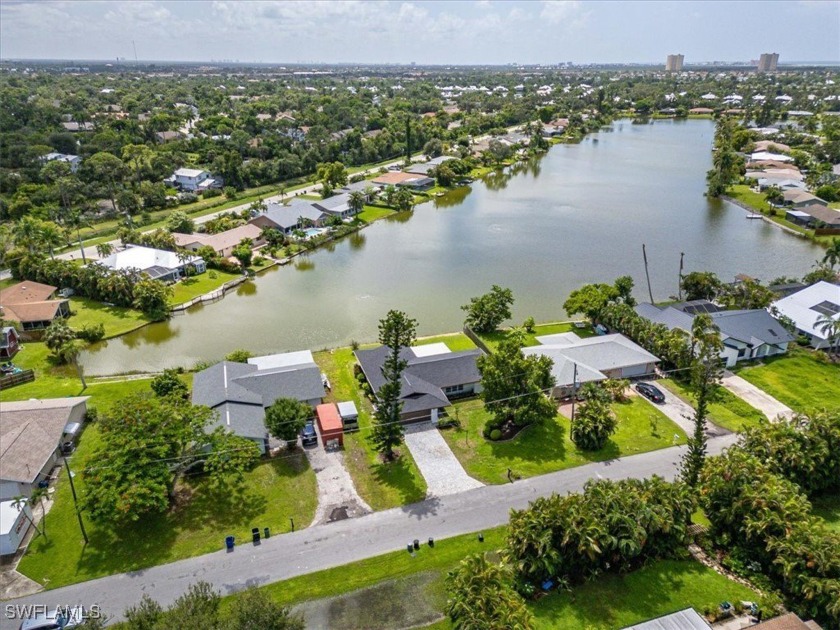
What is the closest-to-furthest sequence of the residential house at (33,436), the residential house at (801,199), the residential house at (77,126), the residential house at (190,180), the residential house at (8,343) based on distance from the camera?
the residential house at (33,436) → the residential house at (8,343) → the residential house at (801,199) → the residential house at (190,180) → the residential house at (77,126)

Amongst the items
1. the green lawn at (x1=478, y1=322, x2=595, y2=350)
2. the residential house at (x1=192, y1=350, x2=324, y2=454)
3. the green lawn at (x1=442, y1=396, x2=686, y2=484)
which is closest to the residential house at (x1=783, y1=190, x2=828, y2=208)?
the green lawn at (x1=478, y1=322, x2=595, y2=350)

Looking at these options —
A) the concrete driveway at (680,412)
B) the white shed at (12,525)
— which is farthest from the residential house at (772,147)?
the white shed at (12,525)

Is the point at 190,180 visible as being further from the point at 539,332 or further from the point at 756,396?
the point at 756,396

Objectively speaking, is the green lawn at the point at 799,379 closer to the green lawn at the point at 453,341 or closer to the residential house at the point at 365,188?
the green lawn at the point at 453,341

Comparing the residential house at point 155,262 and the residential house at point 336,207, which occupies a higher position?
the residential house at point 336,207

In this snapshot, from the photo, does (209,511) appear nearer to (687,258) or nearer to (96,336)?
(96,336)
